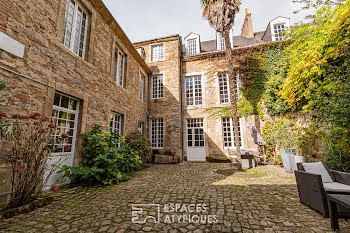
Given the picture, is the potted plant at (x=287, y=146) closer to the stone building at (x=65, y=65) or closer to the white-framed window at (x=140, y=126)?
the stone building at (x=65, y=65)

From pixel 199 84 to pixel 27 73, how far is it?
350 inches

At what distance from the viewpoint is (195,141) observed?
9.77 metres

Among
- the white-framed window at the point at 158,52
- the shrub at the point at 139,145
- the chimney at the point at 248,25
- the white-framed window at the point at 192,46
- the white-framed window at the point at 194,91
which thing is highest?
the chimney at the point at 248,25

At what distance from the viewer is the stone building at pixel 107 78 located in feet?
9.94

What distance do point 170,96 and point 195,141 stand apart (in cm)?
354

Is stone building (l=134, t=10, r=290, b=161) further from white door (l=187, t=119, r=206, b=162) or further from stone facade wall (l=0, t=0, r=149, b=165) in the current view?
stone facade wall (l=0, t=0, r=149, b=165)

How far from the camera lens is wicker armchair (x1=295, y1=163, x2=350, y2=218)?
91.8 inches

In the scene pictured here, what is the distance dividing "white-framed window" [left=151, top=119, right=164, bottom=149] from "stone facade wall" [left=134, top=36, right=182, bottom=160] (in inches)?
14.8

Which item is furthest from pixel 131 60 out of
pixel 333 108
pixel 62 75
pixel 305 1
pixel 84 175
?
pixel 333 108

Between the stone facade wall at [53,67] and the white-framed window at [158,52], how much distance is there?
4743mm

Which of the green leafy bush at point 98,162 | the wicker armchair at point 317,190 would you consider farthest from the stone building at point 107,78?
the wicker armchair at point 317,190

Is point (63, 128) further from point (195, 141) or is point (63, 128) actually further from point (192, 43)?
point (192, 43)

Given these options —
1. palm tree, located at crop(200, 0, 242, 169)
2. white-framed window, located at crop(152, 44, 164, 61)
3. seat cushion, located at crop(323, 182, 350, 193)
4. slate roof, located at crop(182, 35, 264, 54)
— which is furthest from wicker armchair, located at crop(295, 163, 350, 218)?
white-framed window, located at crop(152, 44, 164, 61)

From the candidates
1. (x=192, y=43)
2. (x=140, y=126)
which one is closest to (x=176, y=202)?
(x=140, y=126)
